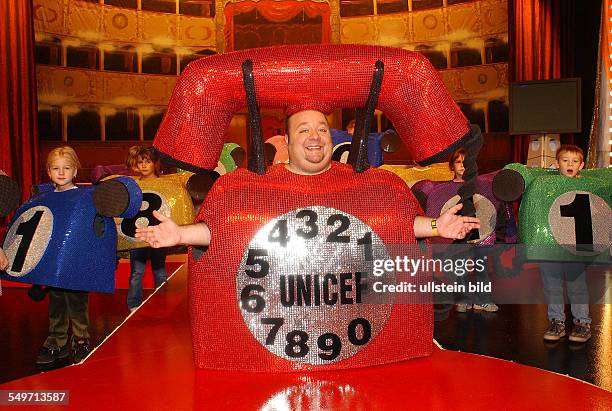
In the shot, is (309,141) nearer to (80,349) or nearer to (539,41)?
(80,349)

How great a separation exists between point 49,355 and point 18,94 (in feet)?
21.5

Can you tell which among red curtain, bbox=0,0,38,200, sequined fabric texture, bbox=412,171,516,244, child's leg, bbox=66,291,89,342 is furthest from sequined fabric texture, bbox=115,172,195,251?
red curtain, bbox=0,0,38,200

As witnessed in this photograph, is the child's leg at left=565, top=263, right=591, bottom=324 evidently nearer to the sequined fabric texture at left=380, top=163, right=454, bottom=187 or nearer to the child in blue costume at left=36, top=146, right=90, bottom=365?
the sequined fabric texture at left=380, top=163, right=454, bottom=187

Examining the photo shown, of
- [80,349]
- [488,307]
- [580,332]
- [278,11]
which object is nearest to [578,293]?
[580,332]

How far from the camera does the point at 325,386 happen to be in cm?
200

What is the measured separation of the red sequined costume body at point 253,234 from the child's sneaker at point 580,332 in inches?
58.4

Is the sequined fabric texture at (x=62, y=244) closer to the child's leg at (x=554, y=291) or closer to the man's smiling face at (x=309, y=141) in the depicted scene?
the man's smiling face at (x=309, y=141)

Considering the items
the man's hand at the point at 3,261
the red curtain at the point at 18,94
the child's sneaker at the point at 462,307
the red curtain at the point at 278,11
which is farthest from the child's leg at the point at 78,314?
the red curtain at the point at 278,11

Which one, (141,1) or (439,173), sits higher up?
(141,1)

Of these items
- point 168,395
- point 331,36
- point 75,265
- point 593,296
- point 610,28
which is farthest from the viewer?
point 331,36

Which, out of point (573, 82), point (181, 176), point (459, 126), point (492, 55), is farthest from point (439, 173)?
point (492, 55)

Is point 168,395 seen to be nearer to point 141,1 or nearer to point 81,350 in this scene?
point 81,350

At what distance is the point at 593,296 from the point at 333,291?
3127mm

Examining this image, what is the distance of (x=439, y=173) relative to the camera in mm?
5219
